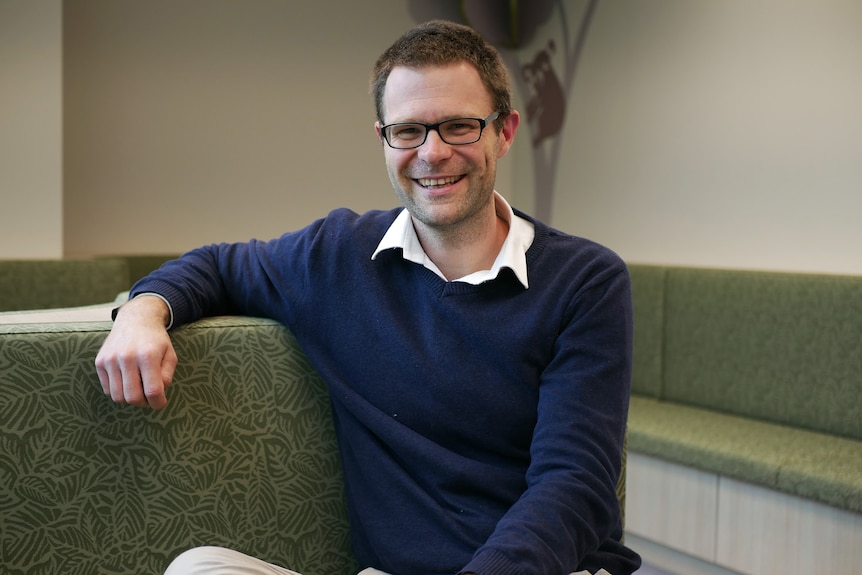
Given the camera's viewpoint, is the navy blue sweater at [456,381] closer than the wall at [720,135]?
Yes

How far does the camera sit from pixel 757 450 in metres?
2.65

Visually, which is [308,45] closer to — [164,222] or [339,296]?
[164,222]

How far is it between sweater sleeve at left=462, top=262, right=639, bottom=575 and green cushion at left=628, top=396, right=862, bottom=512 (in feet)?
3.78

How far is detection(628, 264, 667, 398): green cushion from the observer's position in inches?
136

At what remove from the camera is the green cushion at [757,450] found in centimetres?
241

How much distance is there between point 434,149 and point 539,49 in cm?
316

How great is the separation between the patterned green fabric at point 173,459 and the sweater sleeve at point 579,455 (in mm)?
418

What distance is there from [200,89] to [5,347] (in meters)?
2.85

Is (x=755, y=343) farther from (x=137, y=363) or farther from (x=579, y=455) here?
(x=137, y=363)

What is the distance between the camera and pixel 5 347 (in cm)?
137

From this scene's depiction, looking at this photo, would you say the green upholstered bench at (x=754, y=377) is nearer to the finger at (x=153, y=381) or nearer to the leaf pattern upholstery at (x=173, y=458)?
the leaf pattern upholstery at (x=173, y=458)

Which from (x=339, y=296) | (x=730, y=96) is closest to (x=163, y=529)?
(x=339, y=296)

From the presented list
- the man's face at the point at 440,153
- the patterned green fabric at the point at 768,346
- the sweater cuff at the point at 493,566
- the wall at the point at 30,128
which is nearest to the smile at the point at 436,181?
the man's face at the point at 440,153

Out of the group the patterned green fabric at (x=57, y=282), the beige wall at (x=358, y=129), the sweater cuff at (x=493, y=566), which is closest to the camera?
the sweater cuff at (x=493, y=566)
